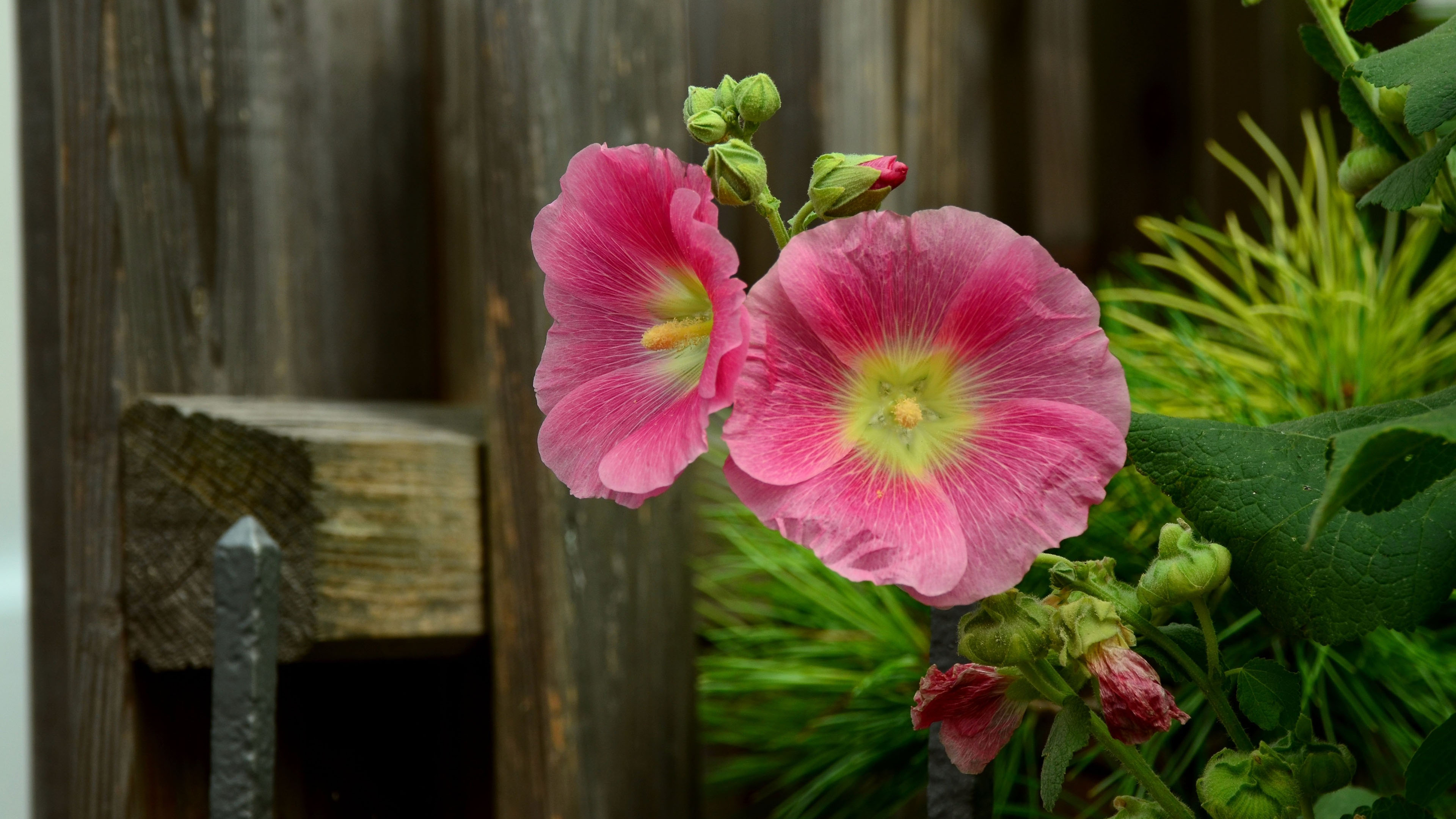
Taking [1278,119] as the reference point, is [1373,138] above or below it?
below

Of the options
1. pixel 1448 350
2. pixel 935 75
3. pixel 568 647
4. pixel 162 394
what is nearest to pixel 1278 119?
pixel 935 75

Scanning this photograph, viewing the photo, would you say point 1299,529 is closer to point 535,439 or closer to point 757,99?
point 757,99

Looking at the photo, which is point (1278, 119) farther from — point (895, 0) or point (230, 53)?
point (230, 53)

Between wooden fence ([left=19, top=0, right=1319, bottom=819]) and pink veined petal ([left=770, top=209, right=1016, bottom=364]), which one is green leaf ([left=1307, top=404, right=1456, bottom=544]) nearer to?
pink veined petal ([left=770, top=209, right=1016, bottom=364])

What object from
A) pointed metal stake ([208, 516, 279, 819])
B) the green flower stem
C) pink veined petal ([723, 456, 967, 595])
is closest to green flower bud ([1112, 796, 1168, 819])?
the green flower stem

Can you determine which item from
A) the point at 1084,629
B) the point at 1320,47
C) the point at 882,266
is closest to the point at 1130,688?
the point at 1084,629

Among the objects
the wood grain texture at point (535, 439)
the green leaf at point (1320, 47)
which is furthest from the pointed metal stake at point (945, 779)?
the wood grain texture at point (535, 439)
